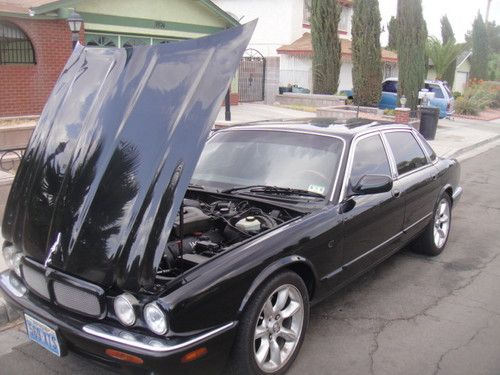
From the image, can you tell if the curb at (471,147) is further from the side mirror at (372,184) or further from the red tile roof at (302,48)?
the red tile roof at (302,48)

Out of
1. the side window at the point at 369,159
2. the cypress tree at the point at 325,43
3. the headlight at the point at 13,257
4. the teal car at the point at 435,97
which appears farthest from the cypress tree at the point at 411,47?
the headlight at the point at 13,257

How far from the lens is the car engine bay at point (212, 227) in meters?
3.19

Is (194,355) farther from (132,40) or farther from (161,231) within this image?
(132,40)

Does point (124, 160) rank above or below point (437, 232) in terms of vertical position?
above

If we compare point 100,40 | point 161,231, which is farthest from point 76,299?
point 100,40

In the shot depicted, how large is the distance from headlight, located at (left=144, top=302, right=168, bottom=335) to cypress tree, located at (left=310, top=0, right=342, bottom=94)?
1982cm

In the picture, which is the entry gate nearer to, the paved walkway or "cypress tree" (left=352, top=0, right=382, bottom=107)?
the paved walkway

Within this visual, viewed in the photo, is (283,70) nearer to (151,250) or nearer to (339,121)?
(339,121)

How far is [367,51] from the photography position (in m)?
18.6

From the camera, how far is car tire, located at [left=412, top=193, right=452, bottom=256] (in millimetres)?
5453

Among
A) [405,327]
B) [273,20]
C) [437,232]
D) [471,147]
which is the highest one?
[273,20]

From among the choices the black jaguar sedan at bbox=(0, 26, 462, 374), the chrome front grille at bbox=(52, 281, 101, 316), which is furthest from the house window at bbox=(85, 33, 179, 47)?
the chrome front grille at bbox=(52, 281, 101, 316)

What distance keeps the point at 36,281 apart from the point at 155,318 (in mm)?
943

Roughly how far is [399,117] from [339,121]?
10.9 m
